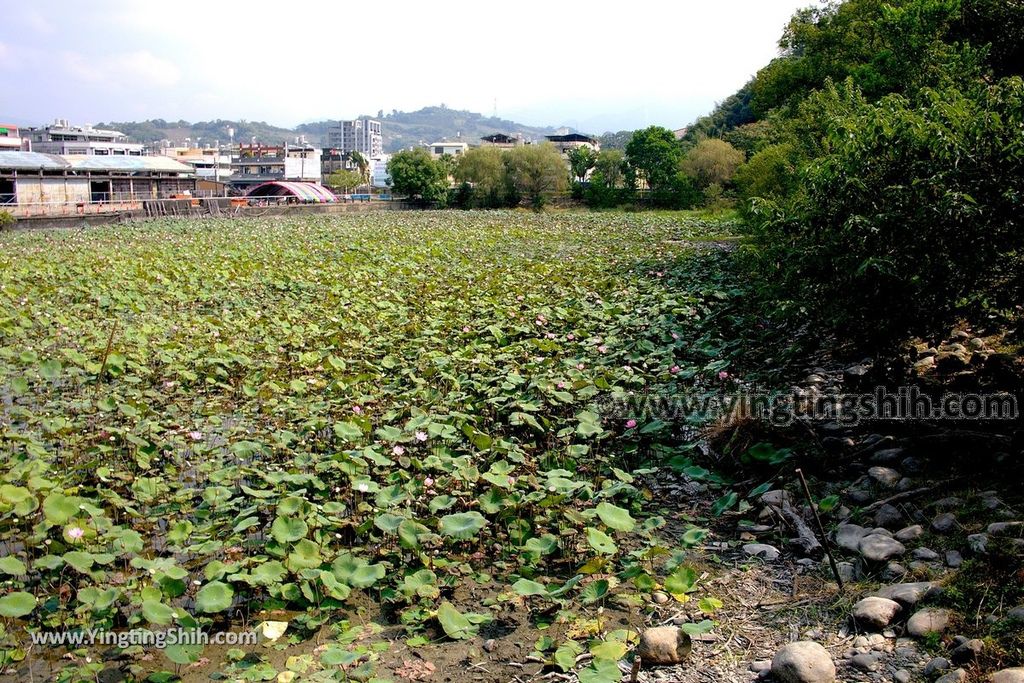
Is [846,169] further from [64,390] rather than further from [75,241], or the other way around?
[75,241]

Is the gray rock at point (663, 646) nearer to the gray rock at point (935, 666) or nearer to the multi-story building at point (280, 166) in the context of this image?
the gray rock at point (935, 666)

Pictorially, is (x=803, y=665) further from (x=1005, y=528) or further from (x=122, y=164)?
(x=122, y=164)

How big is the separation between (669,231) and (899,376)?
47.6ft

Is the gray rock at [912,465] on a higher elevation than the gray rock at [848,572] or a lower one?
higher

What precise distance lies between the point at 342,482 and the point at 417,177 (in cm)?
4177

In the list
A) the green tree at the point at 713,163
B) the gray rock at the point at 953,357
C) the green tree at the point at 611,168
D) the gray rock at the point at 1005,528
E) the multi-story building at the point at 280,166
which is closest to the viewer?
the gray rock at the point at 1005,528

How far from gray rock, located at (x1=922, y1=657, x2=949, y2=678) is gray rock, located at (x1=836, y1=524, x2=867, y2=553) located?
0.86 metres

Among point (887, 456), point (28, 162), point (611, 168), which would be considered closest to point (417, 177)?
point (611, 168)

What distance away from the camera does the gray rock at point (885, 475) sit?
3947 millimetres

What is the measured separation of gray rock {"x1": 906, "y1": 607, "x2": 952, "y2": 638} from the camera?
2.65 m

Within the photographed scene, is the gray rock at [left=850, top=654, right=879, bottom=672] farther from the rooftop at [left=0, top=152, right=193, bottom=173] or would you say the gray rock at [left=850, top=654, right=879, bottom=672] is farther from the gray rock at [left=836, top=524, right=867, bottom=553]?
the rooftop at [left=0, top=152, right=193, bottom=173]

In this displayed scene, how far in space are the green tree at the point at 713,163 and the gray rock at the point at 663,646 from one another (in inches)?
1436

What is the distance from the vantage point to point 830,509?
3.77m

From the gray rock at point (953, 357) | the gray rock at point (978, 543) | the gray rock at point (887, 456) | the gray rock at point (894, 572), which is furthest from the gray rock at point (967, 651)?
the gray rock at point (953, 357)
